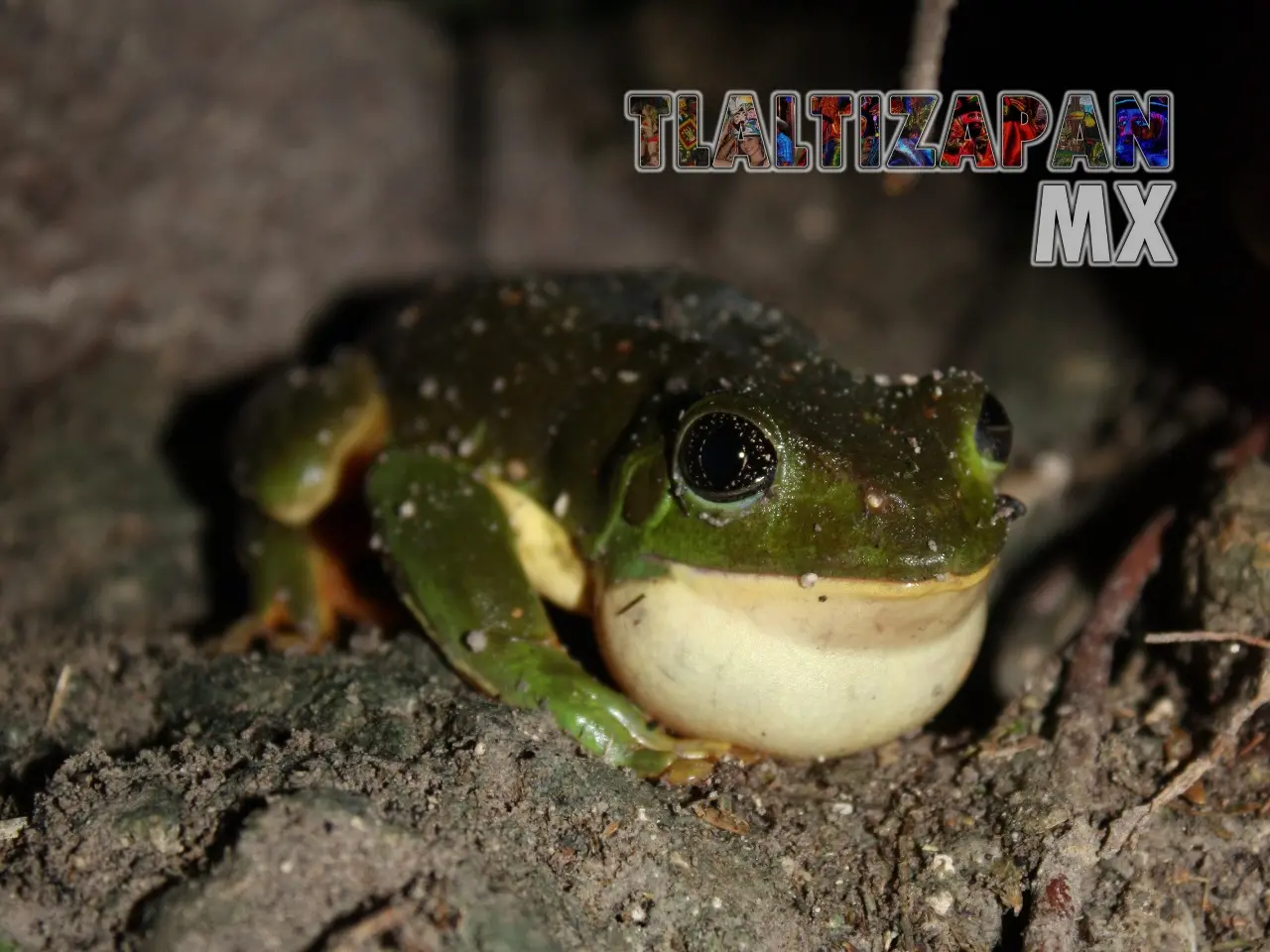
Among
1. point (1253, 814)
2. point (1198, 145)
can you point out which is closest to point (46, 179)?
point (1198, 145)

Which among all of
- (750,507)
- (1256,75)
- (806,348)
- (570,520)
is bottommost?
(570,520)

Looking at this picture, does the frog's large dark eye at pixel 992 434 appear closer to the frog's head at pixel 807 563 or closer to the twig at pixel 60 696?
the frog's head at pixel 807 563

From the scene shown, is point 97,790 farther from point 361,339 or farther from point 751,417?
point 361,339

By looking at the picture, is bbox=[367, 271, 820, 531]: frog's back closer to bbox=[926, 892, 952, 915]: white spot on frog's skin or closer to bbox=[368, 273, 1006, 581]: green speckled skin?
bbox=[368, 273, 1006, 581]: green speckled skin

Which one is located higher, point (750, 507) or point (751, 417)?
point (751, 417)

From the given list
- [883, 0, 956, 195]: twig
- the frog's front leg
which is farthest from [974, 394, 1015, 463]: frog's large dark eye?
the frog's front leg

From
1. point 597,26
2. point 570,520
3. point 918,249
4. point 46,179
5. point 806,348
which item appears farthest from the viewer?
point 597,26

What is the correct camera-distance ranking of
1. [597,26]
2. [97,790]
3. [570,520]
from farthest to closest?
[597,26] → [570,520] → [97,790]
